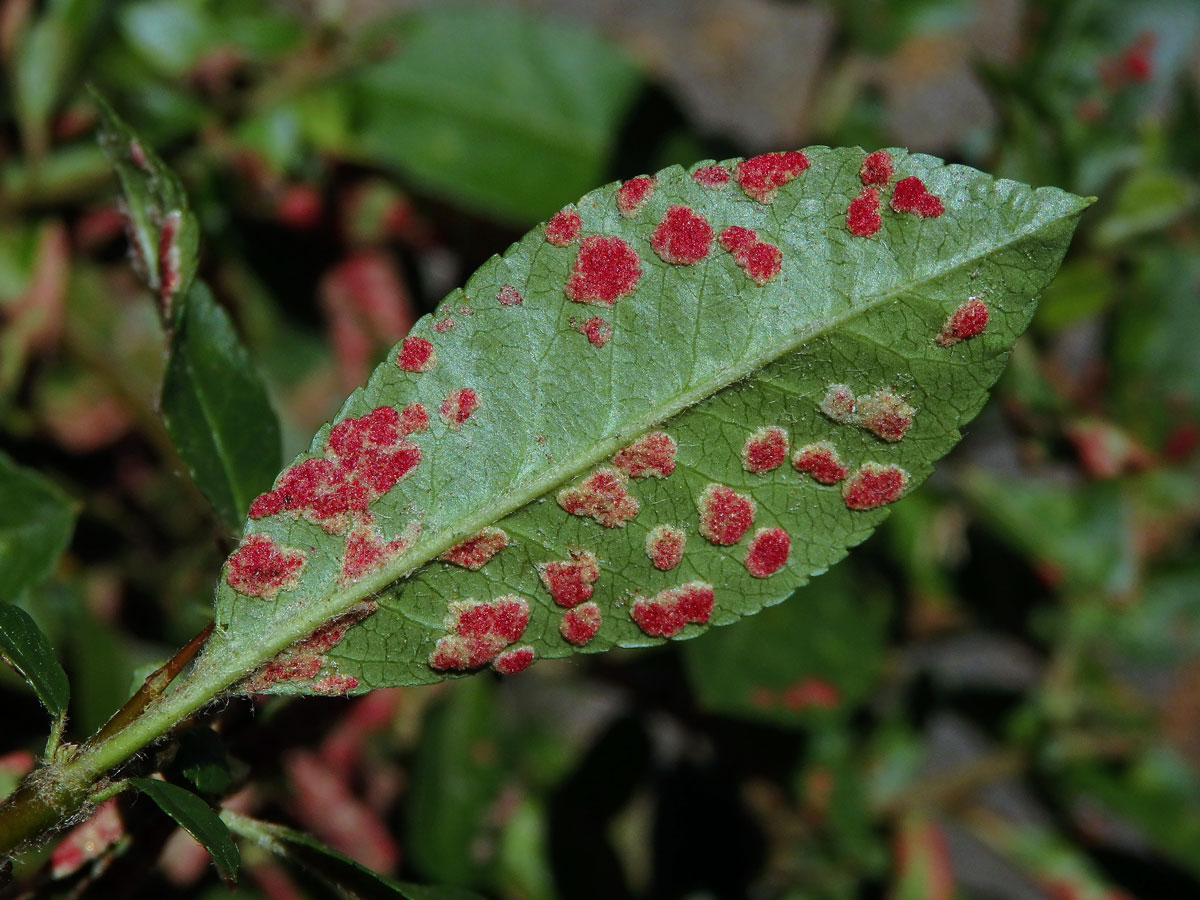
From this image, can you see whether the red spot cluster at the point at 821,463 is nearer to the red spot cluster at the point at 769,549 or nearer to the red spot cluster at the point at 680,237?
the red spot cluster at the point at 769,549

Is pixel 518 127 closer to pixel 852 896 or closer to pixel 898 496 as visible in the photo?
pixel 898 496

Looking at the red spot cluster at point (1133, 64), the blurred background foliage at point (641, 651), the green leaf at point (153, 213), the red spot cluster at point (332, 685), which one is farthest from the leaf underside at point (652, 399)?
the red spot cluster at point (1133, 64)

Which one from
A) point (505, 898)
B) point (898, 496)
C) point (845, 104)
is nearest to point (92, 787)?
point (898, 496)

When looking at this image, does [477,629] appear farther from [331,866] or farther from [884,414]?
[884,414]

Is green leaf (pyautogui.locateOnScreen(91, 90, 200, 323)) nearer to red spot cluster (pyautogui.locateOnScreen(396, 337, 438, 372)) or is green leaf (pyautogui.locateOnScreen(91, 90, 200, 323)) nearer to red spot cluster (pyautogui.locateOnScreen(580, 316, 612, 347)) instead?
red spot cluster (pyautogui.locateOnScreen(396, 337, 438, 372))

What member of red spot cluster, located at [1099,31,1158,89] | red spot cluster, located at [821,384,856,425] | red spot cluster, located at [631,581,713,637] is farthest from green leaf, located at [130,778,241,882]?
red spot cluster, located at [1099,31,1158,89]
